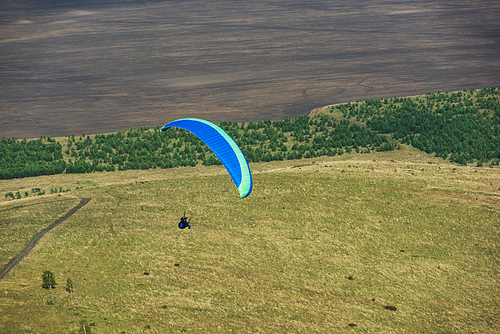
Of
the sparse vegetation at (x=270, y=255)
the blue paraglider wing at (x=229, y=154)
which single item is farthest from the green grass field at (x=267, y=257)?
the blue paraglider wing at (x=229, y=154)

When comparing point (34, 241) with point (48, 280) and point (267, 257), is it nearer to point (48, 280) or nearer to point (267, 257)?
point (48, 280)

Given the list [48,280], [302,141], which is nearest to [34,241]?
[48,280]

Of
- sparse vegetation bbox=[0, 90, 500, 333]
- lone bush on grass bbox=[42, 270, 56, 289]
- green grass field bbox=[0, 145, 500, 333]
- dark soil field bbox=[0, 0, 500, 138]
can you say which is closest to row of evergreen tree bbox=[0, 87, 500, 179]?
dark soil field bbox=[0, 0, 500, 138]

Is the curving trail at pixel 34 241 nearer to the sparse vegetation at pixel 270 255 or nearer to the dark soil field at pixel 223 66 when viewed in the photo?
the sparse vegetation at pixel 270 255

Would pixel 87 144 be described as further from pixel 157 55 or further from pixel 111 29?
pixel 111 29

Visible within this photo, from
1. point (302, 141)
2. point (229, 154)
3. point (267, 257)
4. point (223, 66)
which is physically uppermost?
point (223, 66)

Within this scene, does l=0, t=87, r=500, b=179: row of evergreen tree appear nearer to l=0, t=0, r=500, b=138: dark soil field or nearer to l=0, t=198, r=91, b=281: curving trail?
l=0, t=0, r=500, b=138: dark soil field
